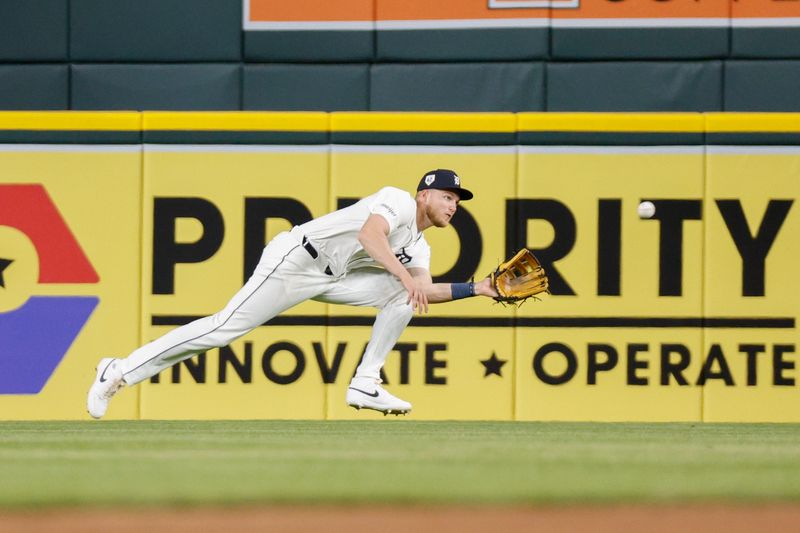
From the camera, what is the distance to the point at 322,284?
6406 millimetres

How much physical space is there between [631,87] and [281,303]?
2.98 metres

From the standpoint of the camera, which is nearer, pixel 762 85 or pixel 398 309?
pixel 398 309

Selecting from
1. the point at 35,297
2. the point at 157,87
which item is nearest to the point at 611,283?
the point at 157,87

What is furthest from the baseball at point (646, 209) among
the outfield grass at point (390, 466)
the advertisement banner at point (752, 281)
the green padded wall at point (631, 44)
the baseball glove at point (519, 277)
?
the outfield grass at point (390, 466)

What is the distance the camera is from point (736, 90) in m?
8.12

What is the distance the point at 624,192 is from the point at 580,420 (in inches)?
53.1

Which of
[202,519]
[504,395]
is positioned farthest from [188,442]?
[504,395]

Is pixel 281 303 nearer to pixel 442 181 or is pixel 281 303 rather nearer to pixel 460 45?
pixel 442 181

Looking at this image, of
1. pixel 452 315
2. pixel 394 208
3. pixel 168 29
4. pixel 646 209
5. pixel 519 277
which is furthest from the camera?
pixel 168 29

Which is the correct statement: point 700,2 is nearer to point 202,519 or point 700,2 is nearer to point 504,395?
point 504,395

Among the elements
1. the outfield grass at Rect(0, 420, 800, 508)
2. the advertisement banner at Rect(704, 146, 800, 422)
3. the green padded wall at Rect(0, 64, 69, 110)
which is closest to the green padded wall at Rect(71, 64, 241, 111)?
the green padded wall at Rect(0, 64, 69, 110)

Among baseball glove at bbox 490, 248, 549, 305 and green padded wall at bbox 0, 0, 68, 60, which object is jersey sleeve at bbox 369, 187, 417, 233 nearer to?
baseball glove at bbox 490, 248, 549, 305

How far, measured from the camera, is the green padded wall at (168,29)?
8.27 metres

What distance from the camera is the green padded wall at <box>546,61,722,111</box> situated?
26.6ft
